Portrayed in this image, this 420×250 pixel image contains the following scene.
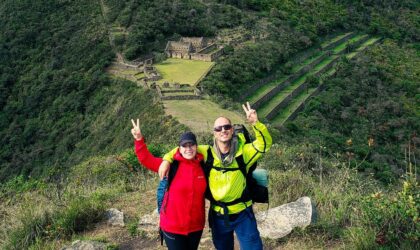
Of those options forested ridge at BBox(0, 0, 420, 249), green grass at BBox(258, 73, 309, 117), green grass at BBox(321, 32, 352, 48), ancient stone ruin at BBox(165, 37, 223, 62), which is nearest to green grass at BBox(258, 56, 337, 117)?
green grass at BBox(258, 73, 309, 117)

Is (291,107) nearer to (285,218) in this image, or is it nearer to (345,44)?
(345,44)

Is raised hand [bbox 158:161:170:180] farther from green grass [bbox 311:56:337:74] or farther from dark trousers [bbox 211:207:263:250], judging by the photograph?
green grass [bbox 311:56:337:74]

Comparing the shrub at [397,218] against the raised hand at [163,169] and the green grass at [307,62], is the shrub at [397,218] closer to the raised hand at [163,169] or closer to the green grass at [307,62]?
the raised hand at [163,169]

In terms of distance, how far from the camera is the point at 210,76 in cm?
3130

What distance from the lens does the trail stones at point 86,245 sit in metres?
5.82

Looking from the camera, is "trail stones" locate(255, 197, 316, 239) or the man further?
"trail stones" locate(255, 197, 316, 239)

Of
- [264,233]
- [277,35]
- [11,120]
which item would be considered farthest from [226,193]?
[277,35]

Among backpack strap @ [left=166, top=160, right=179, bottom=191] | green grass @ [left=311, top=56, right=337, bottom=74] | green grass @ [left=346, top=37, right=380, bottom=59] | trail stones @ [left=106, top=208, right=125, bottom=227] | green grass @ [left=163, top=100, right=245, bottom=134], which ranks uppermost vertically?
backpack strap @ [left=166, top=160, right=179, bottom=191]

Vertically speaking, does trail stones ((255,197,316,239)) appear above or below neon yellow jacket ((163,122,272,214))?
below

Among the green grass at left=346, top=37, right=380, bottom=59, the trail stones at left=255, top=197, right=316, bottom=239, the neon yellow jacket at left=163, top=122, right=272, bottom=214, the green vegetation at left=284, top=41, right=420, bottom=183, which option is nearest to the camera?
the neon yellow jacket at left=163, top=122, right=272, bottom=214

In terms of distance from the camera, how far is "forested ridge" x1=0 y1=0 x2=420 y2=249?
6203 mm

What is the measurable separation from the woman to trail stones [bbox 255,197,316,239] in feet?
5.13

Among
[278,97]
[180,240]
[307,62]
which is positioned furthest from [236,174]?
A: [307,62]

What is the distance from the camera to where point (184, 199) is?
4.48 m
